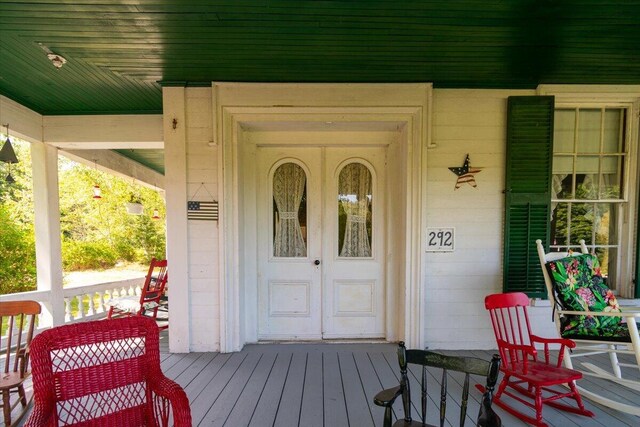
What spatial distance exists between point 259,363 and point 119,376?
1.37 metres

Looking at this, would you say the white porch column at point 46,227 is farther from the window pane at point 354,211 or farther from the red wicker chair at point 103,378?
the window pane at point 354,211

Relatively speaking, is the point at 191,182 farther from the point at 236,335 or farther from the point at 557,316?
the point at 557,316

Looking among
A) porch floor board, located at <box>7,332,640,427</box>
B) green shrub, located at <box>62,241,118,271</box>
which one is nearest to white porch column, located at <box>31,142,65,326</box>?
porch floor board, located at <box>7,332,640,427</box>

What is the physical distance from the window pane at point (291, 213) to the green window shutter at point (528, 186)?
7.00 ft

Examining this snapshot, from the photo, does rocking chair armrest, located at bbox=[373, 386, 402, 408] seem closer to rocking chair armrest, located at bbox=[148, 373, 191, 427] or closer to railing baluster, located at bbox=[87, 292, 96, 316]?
rocking chair armrest, located at bbox=[148, 373, 191, 427]

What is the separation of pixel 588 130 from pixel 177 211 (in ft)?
14.4

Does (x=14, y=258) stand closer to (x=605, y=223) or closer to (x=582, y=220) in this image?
(x=582, y=220)

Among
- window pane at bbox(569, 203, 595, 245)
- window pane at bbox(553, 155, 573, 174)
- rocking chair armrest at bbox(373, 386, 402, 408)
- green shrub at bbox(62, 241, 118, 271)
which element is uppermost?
window pane at bbox(553, 155, 573, 174)

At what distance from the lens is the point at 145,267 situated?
12.8 m

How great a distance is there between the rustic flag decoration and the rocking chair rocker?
0.87 metres

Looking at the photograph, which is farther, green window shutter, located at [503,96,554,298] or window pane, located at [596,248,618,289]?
window pane, located at [596,248,618,289]

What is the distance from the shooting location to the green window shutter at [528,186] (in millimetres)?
2717

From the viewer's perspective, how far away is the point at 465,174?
110 inches

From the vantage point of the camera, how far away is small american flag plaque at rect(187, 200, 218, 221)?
2.75m
